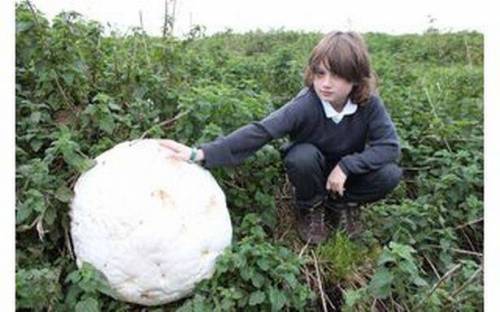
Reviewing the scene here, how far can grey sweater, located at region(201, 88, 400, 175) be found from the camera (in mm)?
3359

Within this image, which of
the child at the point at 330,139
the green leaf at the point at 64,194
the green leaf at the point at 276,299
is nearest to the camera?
the green leaf at the point at 276,299

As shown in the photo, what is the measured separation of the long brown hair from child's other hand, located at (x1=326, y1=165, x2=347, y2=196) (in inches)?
13.7

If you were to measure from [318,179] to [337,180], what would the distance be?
0.11 metres

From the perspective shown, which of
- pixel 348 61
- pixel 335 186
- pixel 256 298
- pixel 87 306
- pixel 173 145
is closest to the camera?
pixel 87 306

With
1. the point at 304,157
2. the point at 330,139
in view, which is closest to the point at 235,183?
the point at 304,157

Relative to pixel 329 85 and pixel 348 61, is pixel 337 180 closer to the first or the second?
pixel 329 85

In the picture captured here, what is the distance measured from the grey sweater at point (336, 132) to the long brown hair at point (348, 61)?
7cm

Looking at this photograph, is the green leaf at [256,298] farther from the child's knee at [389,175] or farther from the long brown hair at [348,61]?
the long brown hair at [348,61]

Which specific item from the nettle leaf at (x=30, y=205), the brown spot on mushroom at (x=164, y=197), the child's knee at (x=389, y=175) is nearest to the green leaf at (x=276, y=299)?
the brown spot on mushroom at (x=164, y=197)

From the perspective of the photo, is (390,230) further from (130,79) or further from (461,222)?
(130,79)

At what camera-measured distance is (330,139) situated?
3549 millimetres

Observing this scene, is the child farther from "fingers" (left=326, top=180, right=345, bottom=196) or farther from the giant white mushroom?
the giant white mushroom

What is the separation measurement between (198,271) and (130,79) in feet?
4.37

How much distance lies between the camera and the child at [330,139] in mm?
3352
